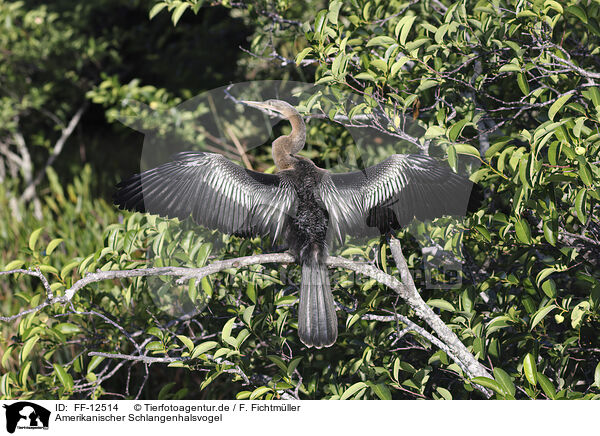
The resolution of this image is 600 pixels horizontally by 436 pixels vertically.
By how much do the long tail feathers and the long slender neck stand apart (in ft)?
1.33

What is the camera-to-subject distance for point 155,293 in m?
2.23

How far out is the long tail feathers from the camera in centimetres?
153

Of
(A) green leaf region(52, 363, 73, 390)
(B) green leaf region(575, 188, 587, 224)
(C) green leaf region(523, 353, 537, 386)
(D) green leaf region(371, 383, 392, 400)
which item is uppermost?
(B) green leaf region(575, 188, 587, 224)

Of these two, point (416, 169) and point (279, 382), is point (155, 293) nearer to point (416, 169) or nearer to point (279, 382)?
point (279, 382)

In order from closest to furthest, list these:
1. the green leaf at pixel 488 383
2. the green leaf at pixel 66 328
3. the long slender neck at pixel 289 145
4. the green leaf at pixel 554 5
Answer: the green leaf at pixel 488 383, the green leaf at pixel 554 5, the long slender neck at pixel 289 145, the green leaf at pixel 66 328

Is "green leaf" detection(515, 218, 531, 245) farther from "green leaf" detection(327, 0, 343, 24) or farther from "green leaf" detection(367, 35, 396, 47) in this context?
"green leaf" detection(327, 0, 343, 24)

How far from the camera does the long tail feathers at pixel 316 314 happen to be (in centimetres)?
153

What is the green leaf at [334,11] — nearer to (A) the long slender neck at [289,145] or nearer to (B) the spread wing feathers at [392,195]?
(A) the long slender neck at [289,145]

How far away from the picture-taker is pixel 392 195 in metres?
1.70

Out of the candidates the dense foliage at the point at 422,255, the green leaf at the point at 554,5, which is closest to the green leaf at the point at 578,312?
the dense foliage at the point at 422,255
